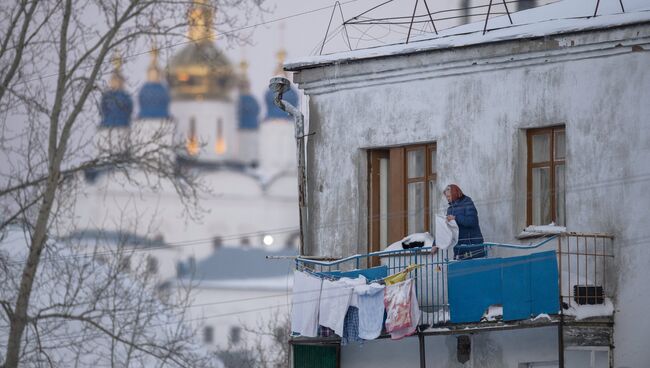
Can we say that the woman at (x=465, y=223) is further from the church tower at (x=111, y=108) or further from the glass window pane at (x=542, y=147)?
the church tower at (x=111, y=108)

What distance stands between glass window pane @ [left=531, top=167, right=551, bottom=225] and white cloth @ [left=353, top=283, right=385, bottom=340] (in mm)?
2062

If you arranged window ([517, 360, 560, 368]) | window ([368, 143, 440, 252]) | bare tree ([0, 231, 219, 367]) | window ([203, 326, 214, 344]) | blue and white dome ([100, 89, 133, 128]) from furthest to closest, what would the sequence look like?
window ([203, 326, 214, 344])
bare tree ([0, 231, 219, 367])
blue and white dome ([100, 89, 133, 128])
window ([368, 143, 440, 252])
window ([517, 360, 560, 368])

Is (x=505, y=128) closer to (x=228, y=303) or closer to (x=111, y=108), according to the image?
(x=111, y=108)

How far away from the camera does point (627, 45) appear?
2270cm

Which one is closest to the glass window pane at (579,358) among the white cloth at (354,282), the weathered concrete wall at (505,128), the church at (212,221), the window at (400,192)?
the weathered concrete wall at (505,128)

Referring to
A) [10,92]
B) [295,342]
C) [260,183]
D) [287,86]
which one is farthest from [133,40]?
[260,183]

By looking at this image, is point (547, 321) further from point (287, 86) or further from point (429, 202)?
point (287, 86)

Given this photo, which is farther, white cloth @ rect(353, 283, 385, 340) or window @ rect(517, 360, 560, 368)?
white cloth @ rect(353, 283, 385, 340)

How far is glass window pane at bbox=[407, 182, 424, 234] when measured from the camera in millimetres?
25438

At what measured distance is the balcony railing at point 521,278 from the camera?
2253 cm

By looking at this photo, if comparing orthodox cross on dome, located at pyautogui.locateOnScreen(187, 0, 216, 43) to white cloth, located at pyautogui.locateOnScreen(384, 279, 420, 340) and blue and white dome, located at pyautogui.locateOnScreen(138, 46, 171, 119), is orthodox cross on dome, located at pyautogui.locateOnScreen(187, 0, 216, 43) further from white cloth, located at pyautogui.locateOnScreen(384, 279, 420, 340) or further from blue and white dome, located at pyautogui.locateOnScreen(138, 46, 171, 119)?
blue and white dome, located at pyautogui.locateOnScreen(138, 46, 171, 119)

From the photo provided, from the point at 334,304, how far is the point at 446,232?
184cm

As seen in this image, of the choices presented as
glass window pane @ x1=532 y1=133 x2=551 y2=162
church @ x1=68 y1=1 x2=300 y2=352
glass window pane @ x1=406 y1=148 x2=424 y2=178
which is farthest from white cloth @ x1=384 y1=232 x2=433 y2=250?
church @ x1=68 y1=1 x2=300 y2=352

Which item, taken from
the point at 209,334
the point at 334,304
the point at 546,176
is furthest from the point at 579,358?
the point at 209,334
